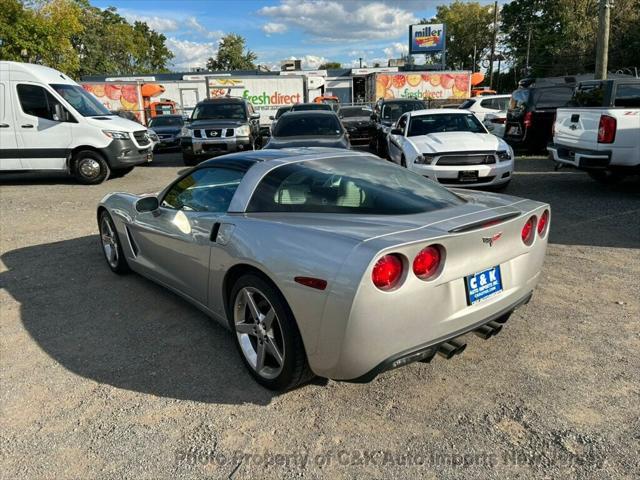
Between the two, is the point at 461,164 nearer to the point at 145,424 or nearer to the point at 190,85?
the point at 145,424

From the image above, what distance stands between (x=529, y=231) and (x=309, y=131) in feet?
26.0

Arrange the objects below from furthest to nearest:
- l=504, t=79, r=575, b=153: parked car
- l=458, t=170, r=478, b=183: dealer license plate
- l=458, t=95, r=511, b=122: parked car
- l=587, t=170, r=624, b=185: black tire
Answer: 1. l=458, t=95, r=511, b=122: parked car
2. l=504, t=79, r=575, b=153: parked car
3. l=587, t=170, r=624, b=185: black tire
4. l=458, t=170, r=478, b=183: dealer license plate

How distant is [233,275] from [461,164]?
5895mm

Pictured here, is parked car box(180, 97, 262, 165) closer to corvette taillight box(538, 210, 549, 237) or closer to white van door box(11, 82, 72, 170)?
white van door box(11, 82, 72, 170)

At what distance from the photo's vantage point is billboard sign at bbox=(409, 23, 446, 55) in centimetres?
5906

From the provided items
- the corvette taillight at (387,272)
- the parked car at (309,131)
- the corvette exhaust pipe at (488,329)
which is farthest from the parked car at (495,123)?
the corvette taillight at (387,272)

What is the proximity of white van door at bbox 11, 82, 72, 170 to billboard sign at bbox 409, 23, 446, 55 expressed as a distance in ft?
183

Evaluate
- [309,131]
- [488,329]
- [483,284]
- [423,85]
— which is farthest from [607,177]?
[423,85]

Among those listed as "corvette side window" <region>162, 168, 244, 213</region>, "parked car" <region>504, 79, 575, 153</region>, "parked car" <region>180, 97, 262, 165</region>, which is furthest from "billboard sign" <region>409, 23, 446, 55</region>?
"corvette side window" <region>162, 168, 244, 213</region>

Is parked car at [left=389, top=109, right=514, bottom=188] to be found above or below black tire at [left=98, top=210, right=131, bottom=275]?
above

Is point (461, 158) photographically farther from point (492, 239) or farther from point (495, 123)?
point (495, 123)

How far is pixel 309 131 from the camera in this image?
10.4 meters

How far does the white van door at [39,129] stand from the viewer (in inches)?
421

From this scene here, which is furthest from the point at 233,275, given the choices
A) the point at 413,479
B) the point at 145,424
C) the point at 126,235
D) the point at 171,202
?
the point at 126,235
